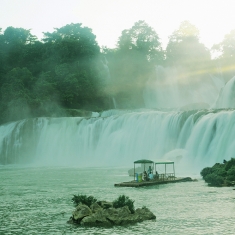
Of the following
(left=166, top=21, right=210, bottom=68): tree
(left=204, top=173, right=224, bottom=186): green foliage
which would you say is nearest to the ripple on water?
→ (left=204, top=173, right=224, bottom=186): green foliage

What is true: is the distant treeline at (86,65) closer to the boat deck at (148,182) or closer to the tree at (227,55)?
the tree at (227,55)

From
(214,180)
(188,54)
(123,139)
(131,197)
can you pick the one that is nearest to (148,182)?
(214,180)

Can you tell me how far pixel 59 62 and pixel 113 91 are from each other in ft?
33.5

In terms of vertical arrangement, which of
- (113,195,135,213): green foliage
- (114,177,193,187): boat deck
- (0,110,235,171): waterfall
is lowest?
(113,195,135,213): green foliage

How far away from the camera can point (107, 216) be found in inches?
699

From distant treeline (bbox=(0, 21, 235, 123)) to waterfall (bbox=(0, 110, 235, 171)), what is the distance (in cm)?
769

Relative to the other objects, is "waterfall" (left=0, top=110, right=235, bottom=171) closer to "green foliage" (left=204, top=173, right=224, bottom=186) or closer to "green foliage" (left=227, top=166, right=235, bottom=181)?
"green foliage" (left=227, top=166, right=235, bottom=181)

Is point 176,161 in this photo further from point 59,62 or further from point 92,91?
point 59,62

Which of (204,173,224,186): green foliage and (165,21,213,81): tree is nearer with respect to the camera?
(204,173,224,186): green foliage

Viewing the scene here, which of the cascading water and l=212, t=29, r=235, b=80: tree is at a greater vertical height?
l=212, t=29, r=235, b=80: tree

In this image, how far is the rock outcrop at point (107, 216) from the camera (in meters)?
17.5

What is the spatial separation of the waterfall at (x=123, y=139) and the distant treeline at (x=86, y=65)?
25.2 feet

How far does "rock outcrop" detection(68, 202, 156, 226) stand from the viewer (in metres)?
17.5

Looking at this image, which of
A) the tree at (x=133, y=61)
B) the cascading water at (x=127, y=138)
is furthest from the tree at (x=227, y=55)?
the cascading water at (x=127, y=138)
